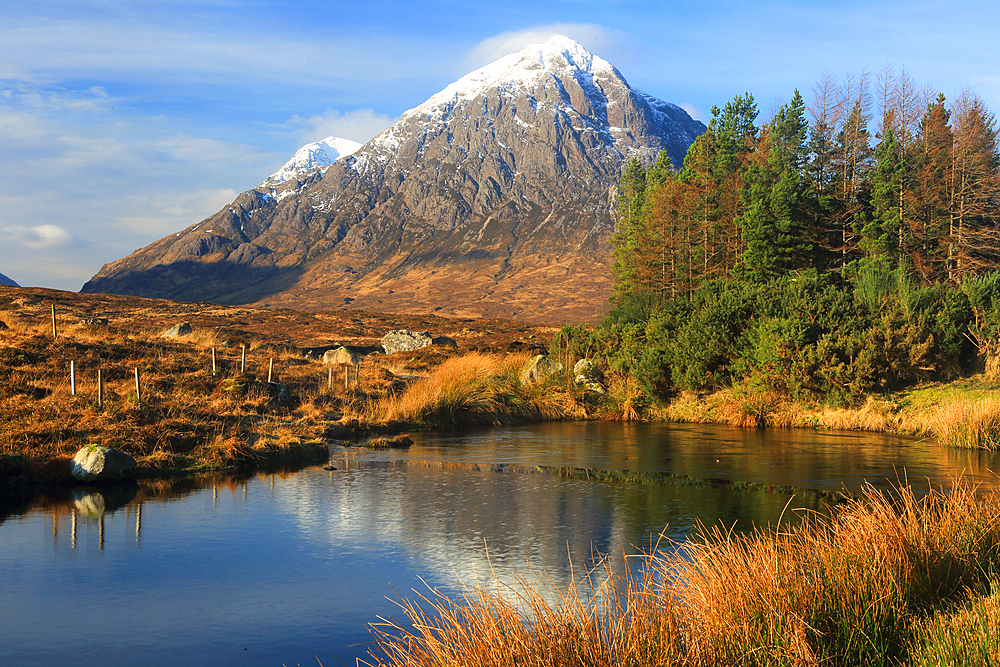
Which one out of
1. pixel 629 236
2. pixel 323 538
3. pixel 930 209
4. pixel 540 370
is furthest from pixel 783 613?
pixel 629 236

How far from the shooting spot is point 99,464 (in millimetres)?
15859

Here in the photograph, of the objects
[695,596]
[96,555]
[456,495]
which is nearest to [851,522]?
[695,596]

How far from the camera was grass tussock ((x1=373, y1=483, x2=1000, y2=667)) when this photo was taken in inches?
210

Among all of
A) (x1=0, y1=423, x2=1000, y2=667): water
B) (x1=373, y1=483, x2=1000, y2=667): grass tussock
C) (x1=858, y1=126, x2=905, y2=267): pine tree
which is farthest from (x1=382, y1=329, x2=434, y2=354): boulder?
(x1=373, y1=483, x2=1000, y2=667): grass tussock

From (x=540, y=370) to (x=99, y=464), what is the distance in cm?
1866

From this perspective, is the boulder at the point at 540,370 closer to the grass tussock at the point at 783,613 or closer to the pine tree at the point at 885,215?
the pine tree at the point at 885,215

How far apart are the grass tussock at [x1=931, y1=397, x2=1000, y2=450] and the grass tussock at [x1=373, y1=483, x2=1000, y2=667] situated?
14.7 m

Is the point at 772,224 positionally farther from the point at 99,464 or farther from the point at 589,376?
the point at 99,464

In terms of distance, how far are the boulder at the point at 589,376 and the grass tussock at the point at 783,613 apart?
76.2 ft

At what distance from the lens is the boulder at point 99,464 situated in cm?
1580

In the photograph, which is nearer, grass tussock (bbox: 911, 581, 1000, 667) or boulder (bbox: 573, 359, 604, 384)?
grass tussock (bbox: 911, 581, 1000, 667)

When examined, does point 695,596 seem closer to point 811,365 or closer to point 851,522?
point 851,522

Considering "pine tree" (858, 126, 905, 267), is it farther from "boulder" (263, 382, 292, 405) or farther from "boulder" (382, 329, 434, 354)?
"boulder" (263, 382, 292, 405)

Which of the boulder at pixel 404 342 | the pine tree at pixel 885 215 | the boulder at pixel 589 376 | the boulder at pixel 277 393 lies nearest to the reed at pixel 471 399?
the boulder at pixel 589 376
